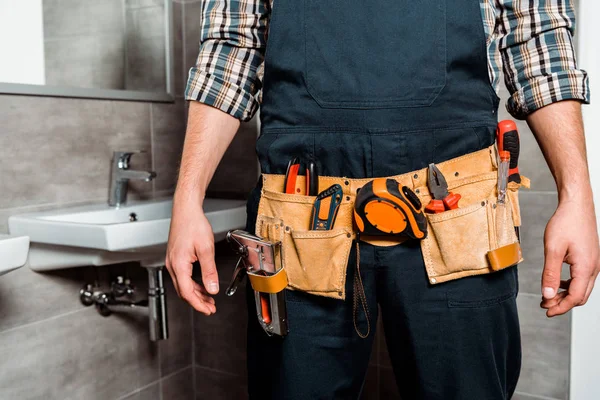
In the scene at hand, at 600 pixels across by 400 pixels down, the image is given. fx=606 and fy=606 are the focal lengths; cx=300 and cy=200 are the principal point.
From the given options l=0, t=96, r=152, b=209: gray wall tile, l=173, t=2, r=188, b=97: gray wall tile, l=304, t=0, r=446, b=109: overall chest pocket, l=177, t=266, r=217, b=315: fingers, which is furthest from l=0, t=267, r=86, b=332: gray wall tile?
l=304, t=0, r=446, b=109: overall chest pocket

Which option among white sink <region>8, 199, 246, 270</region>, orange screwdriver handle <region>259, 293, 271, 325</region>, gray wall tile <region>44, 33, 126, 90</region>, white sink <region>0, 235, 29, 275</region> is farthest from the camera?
gray wall tile <region>44, 33, 126, 90</region>

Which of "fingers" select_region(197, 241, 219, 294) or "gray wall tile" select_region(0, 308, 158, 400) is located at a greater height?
"fingers" select_region(197, 241, 219, 294)

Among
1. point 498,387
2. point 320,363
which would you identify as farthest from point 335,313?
point 498,387

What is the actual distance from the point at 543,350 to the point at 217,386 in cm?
108

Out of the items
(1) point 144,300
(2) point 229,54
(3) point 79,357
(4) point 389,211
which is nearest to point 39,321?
(3) point 79,357

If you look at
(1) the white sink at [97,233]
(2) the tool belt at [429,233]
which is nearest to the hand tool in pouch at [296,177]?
(2) the tool belt at [429,233]

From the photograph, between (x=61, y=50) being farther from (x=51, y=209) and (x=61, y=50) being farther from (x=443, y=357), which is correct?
(x=443, y=357)

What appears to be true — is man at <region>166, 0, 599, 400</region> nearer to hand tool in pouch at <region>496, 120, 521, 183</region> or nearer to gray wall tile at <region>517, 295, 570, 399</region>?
hand tool in pouch at <region>496, 120, 521, 183</region>

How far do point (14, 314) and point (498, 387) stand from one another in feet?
3.93

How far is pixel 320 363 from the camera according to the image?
3.05 ft

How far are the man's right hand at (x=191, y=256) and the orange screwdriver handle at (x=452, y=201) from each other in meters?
0.35

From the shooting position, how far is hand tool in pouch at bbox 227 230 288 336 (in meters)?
0.92

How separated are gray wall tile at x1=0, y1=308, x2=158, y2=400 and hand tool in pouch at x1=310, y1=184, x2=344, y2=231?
1022mm

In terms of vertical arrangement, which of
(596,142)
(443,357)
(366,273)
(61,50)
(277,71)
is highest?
(61,50)
